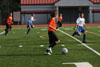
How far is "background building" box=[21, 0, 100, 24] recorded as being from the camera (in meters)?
55.8

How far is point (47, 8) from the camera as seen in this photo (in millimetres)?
57500

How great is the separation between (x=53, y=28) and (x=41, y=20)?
45.6m

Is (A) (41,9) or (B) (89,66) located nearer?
(B) (89,66)

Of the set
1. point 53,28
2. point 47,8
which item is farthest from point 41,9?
point 53,28

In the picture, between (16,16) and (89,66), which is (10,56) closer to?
(89,66)

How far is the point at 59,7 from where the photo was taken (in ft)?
189

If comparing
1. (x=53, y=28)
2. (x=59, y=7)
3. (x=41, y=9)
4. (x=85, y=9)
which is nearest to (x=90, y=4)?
(x=85, y=9)

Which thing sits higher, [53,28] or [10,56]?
[53,28]

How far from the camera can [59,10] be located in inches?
2276

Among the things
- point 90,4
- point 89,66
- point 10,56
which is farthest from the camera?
point 90,4

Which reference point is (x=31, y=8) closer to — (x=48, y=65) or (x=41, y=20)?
(x=41, y=20)

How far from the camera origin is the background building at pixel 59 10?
55772 millimetres

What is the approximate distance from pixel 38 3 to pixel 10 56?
155 ft

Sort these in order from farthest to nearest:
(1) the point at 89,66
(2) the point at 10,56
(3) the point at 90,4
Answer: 1. (3) the point at 90,4
2. (2) the point at 10,56
3. (1) the point at 89,66
